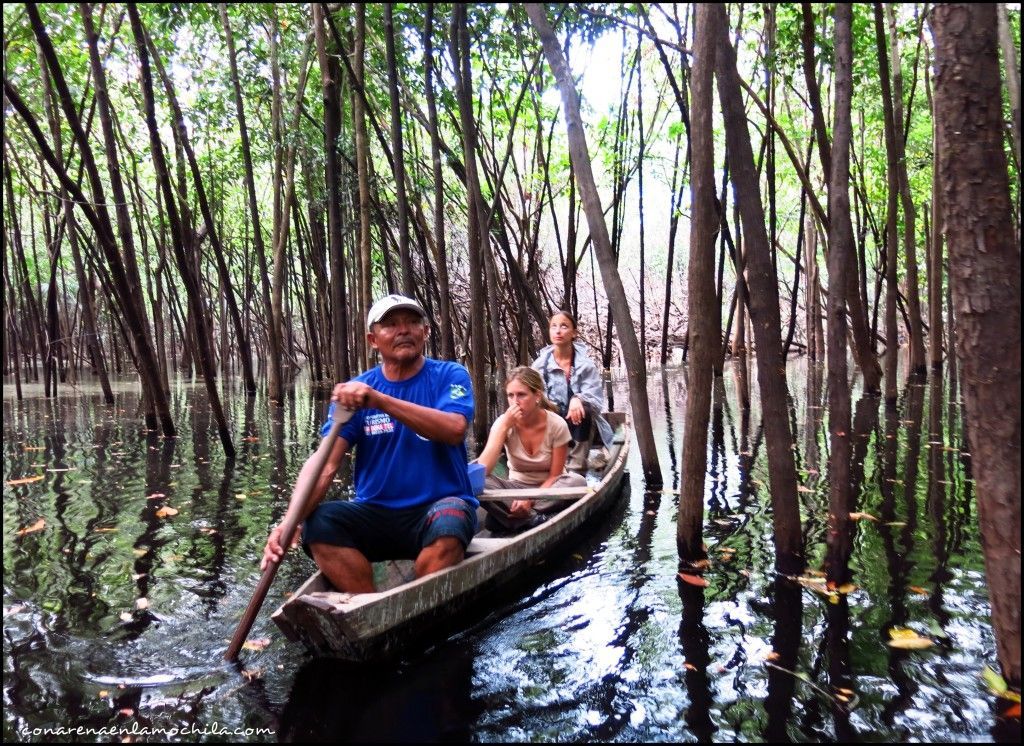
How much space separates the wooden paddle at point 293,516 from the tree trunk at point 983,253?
1.99m

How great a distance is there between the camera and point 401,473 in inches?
122

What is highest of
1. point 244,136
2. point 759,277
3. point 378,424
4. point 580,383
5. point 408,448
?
point 244,136

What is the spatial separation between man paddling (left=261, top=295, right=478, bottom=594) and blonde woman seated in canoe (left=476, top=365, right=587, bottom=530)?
4.16 ft

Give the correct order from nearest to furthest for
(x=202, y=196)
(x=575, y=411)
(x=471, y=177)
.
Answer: (x=575, y=411) < (x=471, y=177) < (x=202, y=196)

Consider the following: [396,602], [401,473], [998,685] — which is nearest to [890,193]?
[998,685]

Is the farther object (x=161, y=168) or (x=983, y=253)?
(x=161, y=168)

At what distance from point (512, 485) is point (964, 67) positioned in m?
3.25

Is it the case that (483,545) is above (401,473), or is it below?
below

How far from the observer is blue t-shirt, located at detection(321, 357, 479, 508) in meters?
3.08

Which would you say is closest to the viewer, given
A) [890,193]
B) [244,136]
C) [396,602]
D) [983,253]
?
[983,253]

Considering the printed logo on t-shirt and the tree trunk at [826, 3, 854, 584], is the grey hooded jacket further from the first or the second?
the printed logo on t-shirt

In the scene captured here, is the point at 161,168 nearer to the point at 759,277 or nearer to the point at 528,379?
the point at 528,379

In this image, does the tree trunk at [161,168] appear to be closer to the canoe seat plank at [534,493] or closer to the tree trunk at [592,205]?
the tree trunk at [592,205]

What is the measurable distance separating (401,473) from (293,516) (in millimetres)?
471
